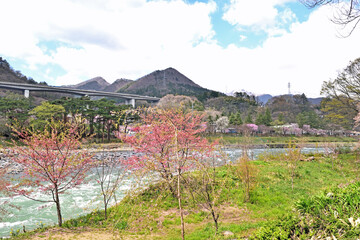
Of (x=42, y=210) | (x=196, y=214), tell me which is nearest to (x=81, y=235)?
(x=196, y=214)

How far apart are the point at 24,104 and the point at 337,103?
39835 mm

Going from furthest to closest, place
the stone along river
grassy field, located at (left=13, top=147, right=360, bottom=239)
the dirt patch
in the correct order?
the stone along river → grassy field, located at (left=13, top=147, right=360, bottom=239) → the dirt patch

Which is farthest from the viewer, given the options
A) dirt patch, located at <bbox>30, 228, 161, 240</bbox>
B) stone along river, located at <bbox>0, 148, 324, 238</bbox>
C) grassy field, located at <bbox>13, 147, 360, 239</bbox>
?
stone along river, located at <bbox>0, 148, 324, 238</bbox>

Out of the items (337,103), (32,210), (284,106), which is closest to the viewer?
(32,210)

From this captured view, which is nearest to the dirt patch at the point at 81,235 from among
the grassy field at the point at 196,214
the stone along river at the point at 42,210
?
the grassy field at the point at 196,214

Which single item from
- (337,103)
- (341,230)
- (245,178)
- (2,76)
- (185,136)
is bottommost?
(245,178)

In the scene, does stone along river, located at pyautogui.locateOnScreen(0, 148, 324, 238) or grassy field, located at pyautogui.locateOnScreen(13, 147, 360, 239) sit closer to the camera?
grassy field, located at pyautogui.locateOnScreen(13, 147, 360, 239)

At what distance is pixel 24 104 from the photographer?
101 feet

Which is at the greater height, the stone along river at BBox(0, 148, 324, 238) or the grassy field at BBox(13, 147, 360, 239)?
the grassy field at BBox(13, 147, 360, 239)

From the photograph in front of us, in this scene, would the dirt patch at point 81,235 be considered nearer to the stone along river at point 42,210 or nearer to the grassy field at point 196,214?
the grassy field at point 196,214

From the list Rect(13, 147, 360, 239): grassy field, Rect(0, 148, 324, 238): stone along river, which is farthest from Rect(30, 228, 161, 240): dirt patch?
Rect(0, 148, 324, 238): stone along river

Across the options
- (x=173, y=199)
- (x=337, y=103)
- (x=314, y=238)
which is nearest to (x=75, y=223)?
(x=173, y=199)

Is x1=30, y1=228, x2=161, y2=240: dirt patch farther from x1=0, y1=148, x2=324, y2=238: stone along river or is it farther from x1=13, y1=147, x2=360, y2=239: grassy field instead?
x1=0, y1=148, x2=324, y2=238: stone along river

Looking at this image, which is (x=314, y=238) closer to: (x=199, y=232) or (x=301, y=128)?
(x=199, y=232)
